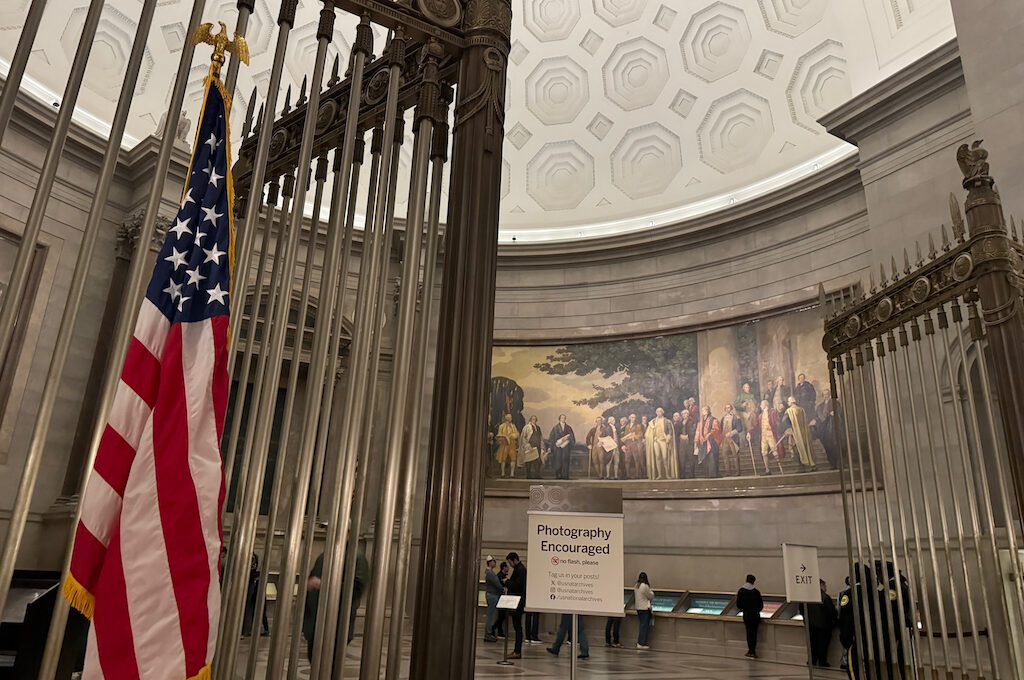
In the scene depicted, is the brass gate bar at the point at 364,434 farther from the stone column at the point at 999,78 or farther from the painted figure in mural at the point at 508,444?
the painted figure in mural at the point at 508,444

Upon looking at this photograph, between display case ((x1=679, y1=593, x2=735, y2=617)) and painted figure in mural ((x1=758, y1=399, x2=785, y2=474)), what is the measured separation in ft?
9.10

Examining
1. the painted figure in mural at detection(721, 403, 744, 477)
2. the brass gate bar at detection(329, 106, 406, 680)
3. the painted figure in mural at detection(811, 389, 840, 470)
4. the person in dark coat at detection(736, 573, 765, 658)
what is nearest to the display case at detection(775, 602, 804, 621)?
the person in dark coat at detection(736, 573, 765, 658)

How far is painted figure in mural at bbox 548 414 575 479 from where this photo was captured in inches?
710

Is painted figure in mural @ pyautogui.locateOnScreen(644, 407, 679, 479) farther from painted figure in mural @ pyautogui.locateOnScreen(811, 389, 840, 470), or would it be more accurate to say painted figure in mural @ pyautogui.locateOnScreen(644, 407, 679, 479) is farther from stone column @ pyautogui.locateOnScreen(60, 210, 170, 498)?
stone column @ pyautogui.locateOnScreen(60, 210, 170, 498)

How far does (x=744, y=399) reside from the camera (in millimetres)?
16344

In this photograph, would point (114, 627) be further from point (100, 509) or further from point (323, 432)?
point (323, 432)

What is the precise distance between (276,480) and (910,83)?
1419 cm

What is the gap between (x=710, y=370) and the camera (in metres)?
17.1

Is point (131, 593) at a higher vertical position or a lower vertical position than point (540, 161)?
lower

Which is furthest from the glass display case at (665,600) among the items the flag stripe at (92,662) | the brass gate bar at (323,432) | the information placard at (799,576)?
the flag stripe at (92,662)

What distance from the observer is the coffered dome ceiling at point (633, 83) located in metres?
15.7

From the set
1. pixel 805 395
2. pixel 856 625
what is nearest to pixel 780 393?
pixel 805 395

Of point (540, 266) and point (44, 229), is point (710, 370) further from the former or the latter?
point (44, 229)

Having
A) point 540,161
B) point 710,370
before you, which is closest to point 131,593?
point 710,370
